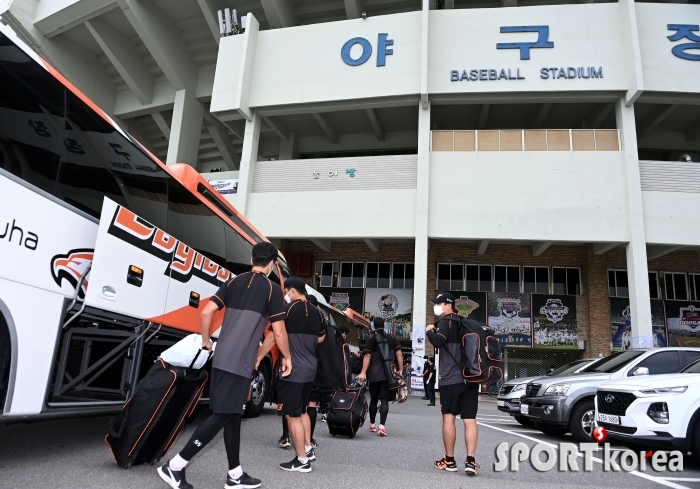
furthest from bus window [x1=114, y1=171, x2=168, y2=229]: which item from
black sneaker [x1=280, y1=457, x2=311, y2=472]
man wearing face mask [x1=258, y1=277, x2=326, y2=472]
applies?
black sneaker [x1=280, y1=457, x2=311, y2=472]

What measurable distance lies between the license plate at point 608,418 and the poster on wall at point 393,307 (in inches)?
609

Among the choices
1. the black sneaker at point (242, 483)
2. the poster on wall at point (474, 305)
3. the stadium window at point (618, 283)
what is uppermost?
the stadium window at point (618, 283)

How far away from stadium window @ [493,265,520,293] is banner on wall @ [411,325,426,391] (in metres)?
6.31

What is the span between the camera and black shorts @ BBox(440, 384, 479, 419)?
4.64 m

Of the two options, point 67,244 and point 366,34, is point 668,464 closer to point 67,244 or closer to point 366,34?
point 67,244

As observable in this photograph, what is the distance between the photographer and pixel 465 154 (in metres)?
18.1

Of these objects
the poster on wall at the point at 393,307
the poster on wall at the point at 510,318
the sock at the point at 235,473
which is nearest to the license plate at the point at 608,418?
the sock at the point at 235,473

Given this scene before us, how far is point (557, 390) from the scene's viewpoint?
25.2ft

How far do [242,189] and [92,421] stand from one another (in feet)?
46.2

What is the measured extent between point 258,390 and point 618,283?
18749 mm

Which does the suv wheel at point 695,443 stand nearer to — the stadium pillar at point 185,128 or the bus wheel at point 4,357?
the bus wheel at point 4,357

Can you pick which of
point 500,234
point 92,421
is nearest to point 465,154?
point 500,234

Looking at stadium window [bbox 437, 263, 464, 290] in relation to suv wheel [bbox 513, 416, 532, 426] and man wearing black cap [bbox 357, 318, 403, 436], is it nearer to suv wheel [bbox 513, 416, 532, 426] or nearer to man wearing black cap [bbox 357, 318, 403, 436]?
suv wheel [bbox 513, 416, 532, 426]

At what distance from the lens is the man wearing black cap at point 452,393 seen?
4621 mm
